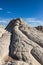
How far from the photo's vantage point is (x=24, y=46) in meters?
24.3

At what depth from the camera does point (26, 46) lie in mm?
24250

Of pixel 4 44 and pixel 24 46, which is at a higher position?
pixel 4 44

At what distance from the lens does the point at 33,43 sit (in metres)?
25.2

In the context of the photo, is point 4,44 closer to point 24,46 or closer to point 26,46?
point 24,46

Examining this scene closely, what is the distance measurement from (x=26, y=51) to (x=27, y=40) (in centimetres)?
263

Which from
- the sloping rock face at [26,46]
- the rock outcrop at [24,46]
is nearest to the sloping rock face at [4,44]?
the rock outcrop at [24,46]

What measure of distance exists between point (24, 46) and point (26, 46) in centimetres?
27

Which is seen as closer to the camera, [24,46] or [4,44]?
[24,46]

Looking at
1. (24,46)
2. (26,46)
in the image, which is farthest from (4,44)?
(26,46)

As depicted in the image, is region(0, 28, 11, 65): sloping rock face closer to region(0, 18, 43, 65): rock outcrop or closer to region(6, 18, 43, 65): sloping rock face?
region(0, 18, 43, 65): rock outcrop

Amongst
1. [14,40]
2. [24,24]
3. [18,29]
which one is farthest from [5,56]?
[24,24]

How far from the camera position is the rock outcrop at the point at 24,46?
2231cm

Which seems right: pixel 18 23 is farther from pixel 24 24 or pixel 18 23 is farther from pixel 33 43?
pixel 33 43

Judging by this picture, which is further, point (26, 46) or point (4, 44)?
point (4, 44)
